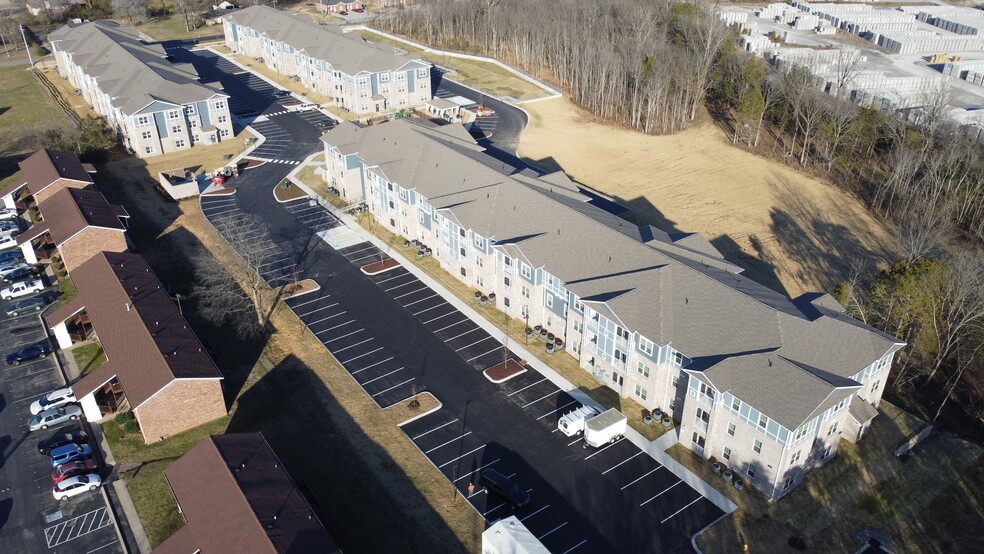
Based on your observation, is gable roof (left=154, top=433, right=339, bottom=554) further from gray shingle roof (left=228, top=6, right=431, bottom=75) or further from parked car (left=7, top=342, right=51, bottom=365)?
gray shingle roof (left=228, top=6, right=431, bottom=75)

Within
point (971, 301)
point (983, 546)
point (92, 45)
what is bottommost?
point (983, 546)

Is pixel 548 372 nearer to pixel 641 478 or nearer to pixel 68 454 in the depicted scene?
pixel 641 478

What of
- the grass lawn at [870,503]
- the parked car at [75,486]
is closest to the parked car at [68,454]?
the parked car at [75,486]

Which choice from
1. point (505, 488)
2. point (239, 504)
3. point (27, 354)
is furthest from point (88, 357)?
point (505, 488)

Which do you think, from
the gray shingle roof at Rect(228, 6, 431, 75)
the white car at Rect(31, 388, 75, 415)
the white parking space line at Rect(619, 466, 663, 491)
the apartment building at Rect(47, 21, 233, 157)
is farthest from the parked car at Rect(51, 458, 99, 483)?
the gray shingle roof at Rect(228, 6, 431, 75)

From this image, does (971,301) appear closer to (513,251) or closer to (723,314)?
(723,314)

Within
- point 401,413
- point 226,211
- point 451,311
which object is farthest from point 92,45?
point 401,413
